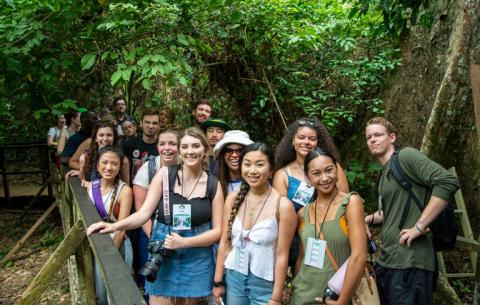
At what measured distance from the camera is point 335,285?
2281 millimetres

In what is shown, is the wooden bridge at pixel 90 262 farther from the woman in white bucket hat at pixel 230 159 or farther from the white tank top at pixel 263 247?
the woman in white bucket hat at pixel 230 159

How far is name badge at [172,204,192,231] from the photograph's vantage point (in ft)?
8.76

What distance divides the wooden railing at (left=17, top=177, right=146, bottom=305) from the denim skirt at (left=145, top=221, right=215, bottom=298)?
18.6 inches

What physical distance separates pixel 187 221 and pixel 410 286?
59.0 inches

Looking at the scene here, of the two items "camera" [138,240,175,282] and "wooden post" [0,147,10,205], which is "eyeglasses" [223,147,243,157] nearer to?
"camera" [138,240,175,282]

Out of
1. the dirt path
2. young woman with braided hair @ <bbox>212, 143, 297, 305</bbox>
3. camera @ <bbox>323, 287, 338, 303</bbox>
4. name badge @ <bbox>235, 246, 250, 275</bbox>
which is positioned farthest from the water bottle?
the dirt path

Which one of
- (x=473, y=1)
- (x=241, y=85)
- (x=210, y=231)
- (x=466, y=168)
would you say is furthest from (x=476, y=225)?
(x=241, y=85)

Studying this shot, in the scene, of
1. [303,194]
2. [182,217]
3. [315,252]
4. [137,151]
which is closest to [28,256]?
[137,151]

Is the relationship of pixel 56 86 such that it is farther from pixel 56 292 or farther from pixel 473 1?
pixel 473 1

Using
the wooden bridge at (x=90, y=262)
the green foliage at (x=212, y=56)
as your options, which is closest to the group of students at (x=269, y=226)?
the wooden bridge at (x=90, y=262)

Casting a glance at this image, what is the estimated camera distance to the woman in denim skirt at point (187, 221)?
267 centimetres

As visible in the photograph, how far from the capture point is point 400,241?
2.73 m

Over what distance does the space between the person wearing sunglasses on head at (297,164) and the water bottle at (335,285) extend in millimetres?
528

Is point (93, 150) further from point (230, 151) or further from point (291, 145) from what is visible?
point (291, 145)
